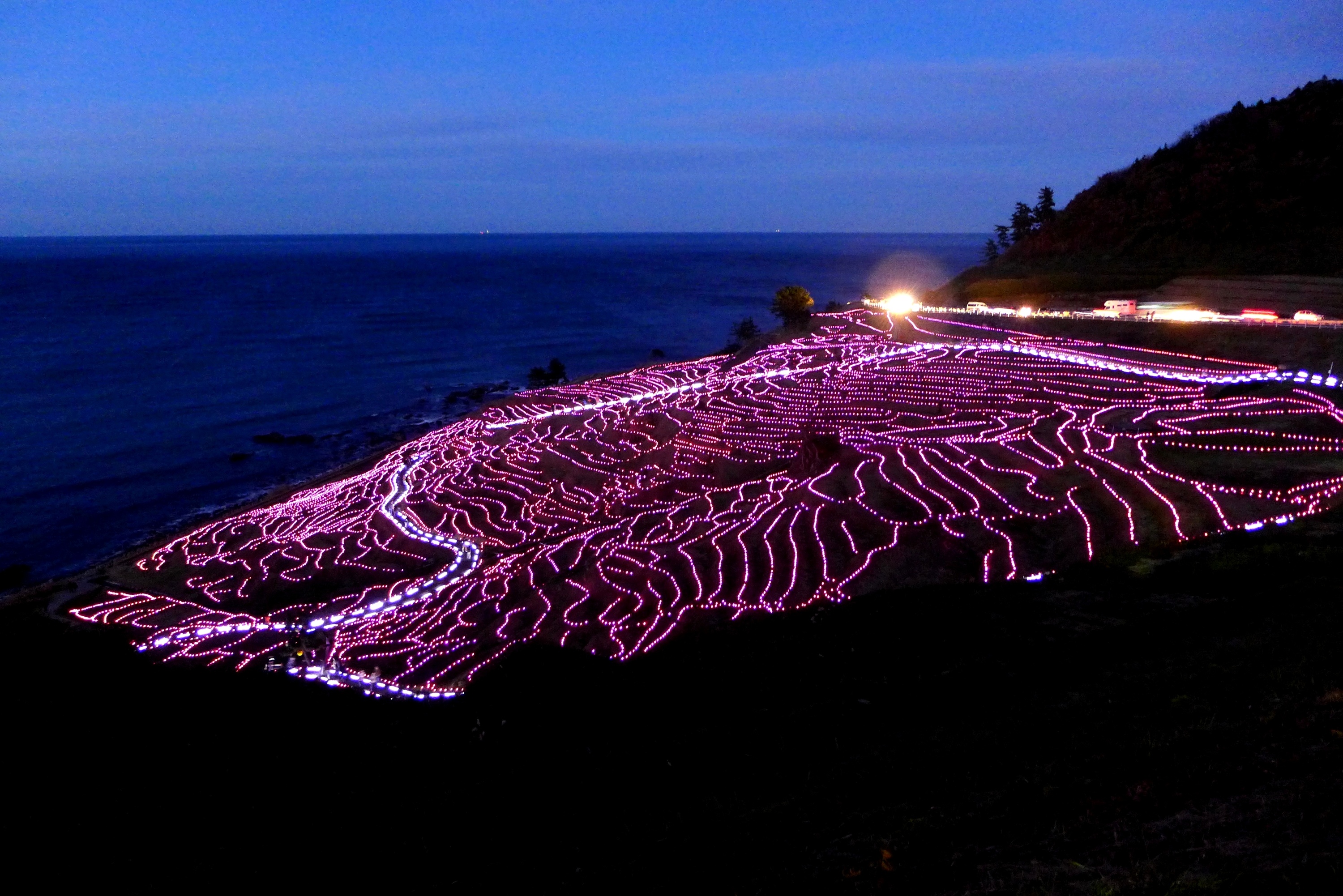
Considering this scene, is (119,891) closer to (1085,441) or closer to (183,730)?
(183,730)

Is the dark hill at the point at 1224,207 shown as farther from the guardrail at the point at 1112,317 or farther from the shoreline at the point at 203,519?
the shoreline at the point at 203,519

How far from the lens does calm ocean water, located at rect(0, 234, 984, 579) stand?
29.7m

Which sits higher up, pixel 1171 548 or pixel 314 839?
pixel 1171 548

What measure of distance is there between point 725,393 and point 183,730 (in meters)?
19.3

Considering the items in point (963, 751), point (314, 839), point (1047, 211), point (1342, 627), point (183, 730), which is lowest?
point (183, 730)

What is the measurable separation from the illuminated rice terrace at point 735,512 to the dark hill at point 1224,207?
17.6m

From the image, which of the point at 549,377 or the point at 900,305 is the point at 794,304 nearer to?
the point at 900,305

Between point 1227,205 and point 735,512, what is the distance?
37106 millimetres

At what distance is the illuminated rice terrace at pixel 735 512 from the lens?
14000 millimetres

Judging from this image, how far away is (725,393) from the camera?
2872cm

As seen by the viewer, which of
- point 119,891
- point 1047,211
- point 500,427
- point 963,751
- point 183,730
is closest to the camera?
point 963,751

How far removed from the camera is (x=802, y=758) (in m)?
8.14

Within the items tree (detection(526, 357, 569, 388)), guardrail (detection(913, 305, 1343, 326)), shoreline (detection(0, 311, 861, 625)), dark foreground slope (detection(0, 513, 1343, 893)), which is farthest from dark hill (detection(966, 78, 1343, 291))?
dark foreground slope (detection(0, 513, 1343, 893))

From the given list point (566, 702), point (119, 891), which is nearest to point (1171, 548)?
point (566, 702)
